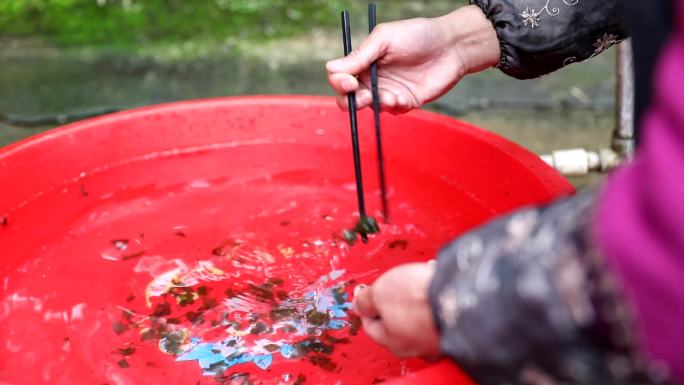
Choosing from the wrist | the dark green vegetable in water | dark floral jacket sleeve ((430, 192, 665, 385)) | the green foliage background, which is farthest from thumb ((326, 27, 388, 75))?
the green foliage background

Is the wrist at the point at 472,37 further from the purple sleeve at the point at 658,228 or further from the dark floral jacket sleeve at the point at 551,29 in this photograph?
the purple sleeve at the point at 658,228

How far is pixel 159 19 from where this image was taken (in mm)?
2664

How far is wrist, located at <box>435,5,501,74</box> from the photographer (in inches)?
43.5

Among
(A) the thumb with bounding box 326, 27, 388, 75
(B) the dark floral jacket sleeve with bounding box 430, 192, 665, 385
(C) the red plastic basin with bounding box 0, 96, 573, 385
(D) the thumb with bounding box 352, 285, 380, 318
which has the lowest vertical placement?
(C) the red plastic basin with bounding box 0, 96, 573, 385

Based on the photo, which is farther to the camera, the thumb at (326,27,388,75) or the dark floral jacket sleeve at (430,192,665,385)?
the thumb at (326,27,388,75)

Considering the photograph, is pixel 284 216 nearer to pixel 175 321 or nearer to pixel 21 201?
pixel 175 321

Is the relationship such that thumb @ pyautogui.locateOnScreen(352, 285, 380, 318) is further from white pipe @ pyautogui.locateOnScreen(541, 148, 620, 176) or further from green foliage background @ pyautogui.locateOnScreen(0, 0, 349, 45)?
green foliage background @ pyautogui.locateOnScreen(0, 0, 349, 45)

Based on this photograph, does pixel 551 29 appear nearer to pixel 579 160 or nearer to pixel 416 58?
pixel 416 58

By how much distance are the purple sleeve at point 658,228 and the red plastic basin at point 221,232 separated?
0.30m

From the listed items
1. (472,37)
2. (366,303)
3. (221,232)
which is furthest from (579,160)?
(366,303)

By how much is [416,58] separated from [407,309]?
1.92ft

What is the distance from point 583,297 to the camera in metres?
0.48

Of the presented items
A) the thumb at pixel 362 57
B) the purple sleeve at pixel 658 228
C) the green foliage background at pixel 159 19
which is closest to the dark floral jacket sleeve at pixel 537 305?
the purple sleeve at pixel 658 228

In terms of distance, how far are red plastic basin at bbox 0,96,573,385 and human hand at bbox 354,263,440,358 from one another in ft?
0.26
